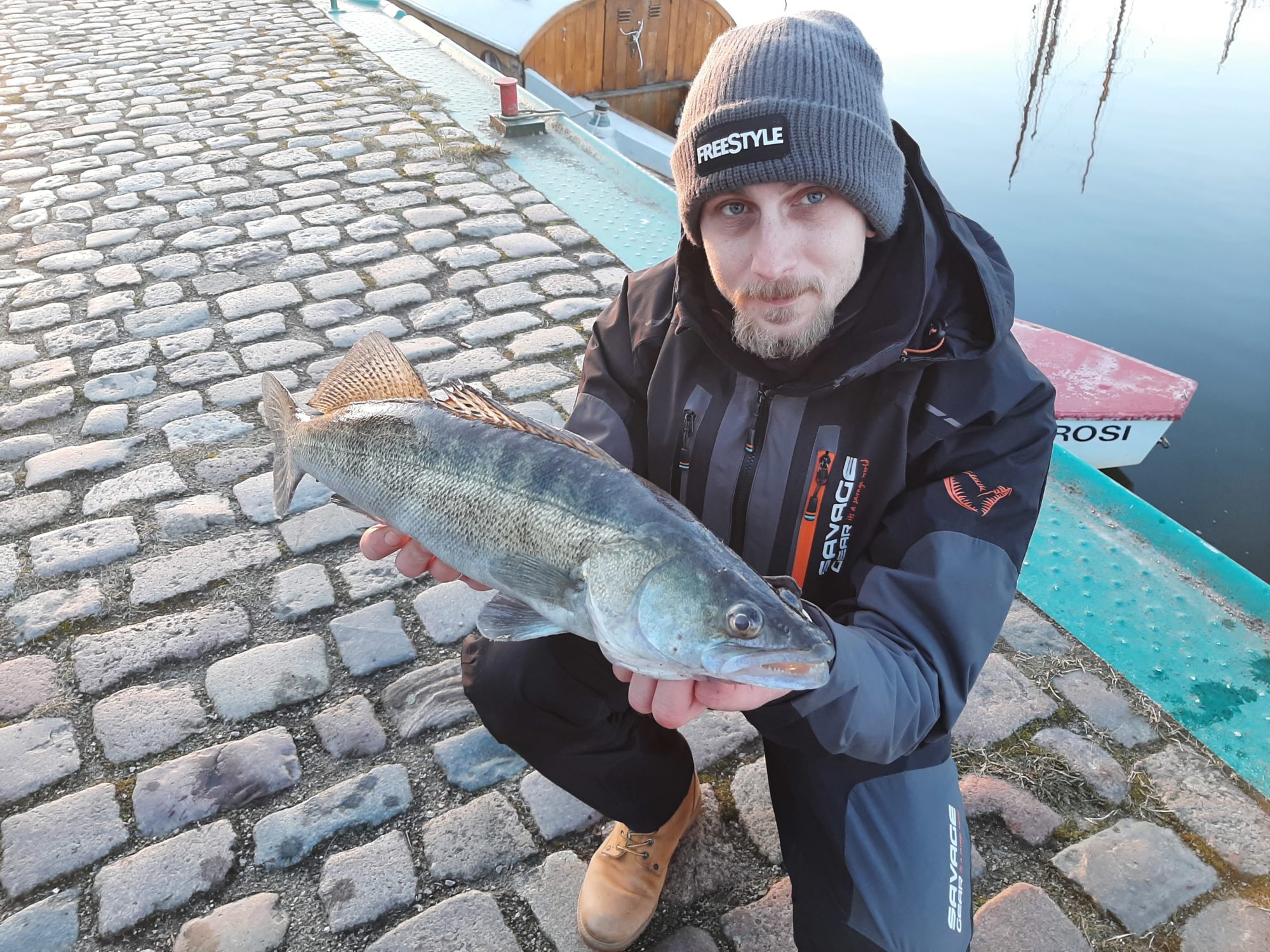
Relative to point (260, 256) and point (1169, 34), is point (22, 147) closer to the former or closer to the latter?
point (260, 256)

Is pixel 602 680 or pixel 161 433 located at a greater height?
pixel 602 680

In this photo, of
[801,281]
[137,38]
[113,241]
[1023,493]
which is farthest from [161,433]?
[137,38]

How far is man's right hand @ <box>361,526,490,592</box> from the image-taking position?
117 inches

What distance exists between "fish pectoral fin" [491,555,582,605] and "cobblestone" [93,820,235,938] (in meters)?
1.49

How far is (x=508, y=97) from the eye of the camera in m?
8.85

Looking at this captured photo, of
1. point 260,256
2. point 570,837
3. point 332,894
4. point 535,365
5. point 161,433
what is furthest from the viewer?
point 260,256

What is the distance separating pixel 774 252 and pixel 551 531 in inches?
42.2

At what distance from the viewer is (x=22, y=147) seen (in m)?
8.27

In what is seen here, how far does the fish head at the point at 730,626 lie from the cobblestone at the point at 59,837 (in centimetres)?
217

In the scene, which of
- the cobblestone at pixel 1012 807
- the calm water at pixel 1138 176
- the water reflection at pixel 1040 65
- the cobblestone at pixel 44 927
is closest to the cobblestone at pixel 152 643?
the cobblestone at pixel 44 927

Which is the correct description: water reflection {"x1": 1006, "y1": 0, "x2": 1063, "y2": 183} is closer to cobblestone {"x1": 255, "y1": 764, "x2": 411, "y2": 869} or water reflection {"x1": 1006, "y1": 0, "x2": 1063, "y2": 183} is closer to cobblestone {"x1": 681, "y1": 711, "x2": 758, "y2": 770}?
cobblestone {"x1": 681, "y1": 711, "x2": 758, "y2": 770}

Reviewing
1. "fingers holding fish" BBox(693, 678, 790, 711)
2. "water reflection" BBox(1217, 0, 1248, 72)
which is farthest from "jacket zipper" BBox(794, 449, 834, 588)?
"water reflection" BBox(1217, 0, 1248, 72)

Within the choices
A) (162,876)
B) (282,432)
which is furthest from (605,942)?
(282,432)

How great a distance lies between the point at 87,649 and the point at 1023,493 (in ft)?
12.1
